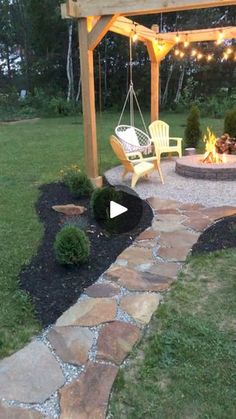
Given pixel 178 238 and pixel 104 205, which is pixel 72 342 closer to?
pixel 178 238

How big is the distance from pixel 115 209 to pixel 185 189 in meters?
1.53

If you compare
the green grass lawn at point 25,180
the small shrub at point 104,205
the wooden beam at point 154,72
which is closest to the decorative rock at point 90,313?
the green grass lawn at point 25,180

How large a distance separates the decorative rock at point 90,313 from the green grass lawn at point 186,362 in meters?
0.29

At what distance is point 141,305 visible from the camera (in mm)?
2416

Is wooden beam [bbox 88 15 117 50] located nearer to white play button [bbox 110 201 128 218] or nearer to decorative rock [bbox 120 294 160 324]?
white play button [bbox 110 201 128 218]

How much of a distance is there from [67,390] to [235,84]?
15.9m

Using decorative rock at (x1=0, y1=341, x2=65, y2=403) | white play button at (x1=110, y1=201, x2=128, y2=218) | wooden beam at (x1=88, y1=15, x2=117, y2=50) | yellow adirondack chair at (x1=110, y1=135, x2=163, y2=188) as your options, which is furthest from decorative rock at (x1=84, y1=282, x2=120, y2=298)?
wooden beam at (x1=88, y1=15, x2=117, y2=50)

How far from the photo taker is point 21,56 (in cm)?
1719

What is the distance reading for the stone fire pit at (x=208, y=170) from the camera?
5.52 m

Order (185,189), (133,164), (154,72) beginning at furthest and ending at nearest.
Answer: (154,72) → (133,164) → (185,189)

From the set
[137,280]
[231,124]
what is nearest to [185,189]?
[137,280]

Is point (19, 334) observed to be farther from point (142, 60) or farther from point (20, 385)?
point (142, 60)

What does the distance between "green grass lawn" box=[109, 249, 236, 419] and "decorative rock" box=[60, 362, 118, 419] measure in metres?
0.05

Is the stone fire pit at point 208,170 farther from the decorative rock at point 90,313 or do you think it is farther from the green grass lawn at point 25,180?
the decorative rock at point 90,313
